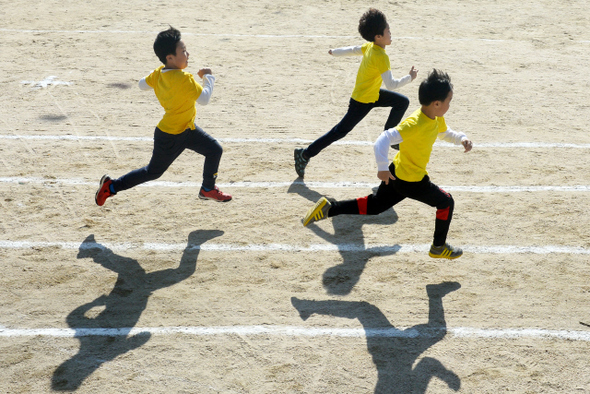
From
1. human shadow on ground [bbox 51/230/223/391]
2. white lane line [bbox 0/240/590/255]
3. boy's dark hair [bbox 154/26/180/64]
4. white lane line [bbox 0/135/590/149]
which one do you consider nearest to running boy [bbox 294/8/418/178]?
white lane line [bbox 0/135/590/149]

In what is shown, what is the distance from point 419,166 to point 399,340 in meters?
1.58

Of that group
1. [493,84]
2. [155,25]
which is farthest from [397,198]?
[155,25]

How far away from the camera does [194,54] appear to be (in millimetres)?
11406

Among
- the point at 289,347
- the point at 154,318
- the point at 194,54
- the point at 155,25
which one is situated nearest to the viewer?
the point at 289,347

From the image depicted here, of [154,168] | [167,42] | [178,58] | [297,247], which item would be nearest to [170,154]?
[154,168]

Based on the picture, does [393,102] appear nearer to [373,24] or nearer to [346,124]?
[346,124]

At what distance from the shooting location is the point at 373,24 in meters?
6.47

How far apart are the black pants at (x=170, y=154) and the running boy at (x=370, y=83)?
1.25 meters

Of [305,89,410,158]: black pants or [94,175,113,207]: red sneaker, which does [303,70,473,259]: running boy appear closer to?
[305,89,410,158]: black pants

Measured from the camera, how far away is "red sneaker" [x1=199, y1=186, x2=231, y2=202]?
21.6ft

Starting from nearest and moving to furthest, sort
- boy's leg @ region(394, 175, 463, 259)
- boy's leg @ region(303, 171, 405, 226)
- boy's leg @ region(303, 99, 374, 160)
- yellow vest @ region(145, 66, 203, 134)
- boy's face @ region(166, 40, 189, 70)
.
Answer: boy's leg @ region(394, 175, 463, 259) → boy's leg @ region(303, 171, 405, 226) → boy's face @ region(166, 40, 189, 70) → yellow vest @ region(145, 66, 203, 134) → boy's leg @ region(303, 99, 374, 160)

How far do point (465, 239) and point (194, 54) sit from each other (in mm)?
7272

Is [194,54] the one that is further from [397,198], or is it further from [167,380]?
[167,380]

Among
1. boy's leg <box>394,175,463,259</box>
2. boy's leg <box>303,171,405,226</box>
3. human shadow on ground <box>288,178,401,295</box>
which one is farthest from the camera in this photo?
boy's leg <box>303,171,405,226</box>
